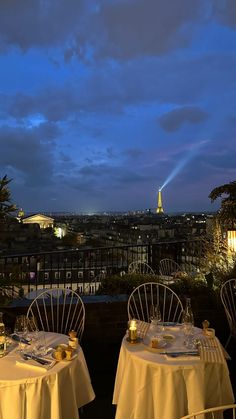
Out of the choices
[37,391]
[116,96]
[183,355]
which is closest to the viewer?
[37,391]

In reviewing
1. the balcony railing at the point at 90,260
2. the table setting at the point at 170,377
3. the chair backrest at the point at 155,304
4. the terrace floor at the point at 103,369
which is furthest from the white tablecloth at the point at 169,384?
the balcony railing at the point at 90,260

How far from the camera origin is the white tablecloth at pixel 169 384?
2.29 meters

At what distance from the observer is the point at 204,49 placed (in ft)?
33.0

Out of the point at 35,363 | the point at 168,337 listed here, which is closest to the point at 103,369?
the point at 168,337

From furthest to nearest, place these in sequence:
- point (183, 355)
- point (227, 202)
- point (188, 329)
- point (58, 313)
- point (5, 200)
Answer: point (227, 202) → point (58, 313) → point (5, 200) → point (188, 329) → point (183, 355)

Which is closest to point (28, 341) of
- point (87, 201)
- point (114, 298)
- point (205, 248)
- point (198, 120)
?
point (114, 298)

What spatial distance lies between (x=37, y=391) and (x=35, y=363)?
0.20 m

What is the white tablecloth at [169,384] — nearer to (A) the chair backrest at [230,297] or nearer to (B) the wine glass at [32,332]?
(B) the wine glass at [32,332]

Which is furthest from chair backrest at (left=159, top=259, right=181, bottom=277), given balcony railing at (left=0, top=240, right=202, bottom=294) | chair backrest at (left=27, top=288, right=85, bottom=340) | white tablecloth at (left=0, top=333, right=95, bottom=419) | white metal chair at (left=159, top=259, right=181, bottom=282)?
white tablecloth at (left=0, top=333, right=95, bottom=419)

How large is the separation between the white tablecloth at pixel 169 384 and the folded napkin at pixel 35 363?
585mm

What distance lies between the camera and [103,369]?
4082 millimetres

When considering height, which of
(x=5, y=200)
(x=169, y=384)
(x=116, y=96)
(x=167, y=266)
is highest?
(x=116, y=96)

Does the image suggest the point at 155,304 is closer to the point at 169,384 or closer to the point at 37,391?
the point at 169,384

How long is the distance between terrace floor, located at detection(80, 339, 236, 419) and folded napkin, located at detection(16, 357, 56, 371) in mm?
1293
